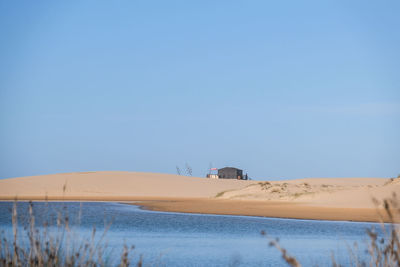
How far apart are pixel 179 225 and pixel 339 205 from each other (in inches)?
500

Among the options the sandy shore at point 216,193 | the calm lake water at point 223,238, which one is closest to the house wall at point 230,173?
the sandy shore at point 216,193

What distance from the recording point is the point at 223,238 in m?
17.3

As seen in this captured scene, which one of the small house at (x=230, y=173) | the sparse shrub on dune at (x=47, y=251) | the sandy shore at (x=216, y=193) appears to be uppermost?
the small house at (x=230, y=173)

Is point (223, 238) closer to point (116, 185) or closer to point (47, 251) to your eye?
point (47, 251)

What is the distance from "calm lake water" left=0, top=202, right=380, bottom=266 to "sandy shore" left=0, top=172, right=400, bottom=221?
3.09m

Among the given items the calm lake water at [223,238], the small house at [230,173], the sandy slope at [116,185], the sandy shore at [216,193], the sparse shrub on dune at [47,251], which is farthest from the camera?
the small house at [230,173]

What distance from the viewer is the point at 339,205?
3148cm

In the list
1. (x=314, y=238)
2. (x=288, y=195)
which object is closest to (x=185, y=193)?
(x=288, y=195)

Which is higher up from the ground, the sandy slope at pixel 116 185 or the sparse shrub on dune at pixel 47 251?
the sandy slope at pixel 116 185

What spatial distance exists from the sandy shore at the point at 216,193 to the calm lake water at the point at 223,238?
309 centimetres

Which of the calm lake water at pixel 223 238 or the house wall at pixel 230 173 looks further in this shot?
the house wall at pixel 230 173

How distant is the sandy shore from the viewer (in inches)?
1142

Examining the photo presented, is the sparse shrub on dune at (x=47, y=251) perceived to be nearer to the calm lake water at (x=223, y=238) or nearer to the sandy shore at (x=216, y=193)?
the calm lake water at (x=223, y=238)

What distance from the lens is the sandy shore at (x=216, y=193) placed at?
2900cm
